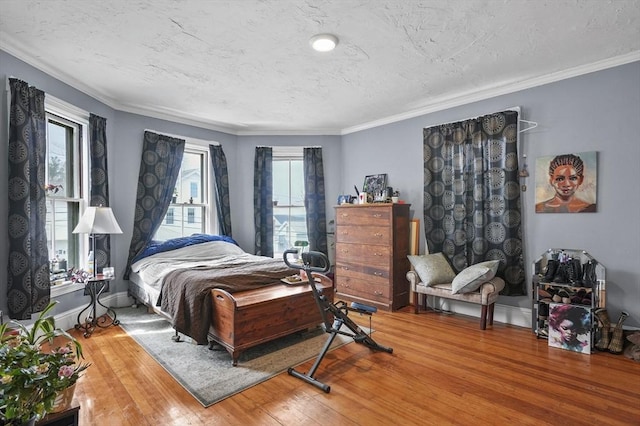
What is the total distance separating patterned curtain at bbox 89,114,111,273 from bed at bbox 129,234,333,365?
1.42 ft

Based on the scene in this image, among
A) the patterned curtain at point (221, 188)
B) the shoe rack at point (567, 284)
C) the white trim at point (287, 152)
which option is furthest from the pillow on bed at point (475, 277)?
the patterned curtain at point (221, 188)

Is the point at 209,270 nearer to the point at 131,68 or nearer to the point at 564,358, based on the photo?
the point at 131,68

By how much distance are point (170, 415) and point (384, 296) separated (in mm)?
2749

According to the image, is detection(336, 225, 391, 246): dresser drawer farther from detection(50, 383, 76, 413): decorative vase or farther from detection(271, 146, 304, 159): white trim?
detection(50, 383, 76, 413): decorative vase

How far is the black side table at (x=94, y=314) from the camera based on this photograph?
3.42 meters

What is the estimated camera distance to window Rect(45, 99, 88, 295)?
11.2 ft

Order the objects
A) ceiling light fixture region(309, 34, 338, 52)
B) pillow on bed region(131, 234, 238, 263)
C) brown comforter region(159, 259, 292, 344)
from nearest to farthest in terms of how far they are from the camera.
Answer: ceiling light fixture region(309, 34, 338, 52) < brown comforter region(159, 259, 292, 344) < pillow on bed region(131, 234, 238, 263)

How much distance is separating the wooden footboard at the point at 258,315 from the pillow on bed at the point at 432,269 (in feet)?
→ 4.54

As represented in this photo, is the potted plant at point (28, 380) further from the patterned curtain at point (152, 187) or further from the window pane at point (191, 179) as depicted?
the window pane at point (191, 179)

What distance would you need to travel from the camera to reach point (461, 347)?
3.01 m

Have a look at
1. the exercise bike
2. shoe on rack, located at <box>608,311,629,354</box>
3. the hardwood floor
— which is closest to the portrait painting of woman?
shoe on rack, located at <box>608,311,629,354</box>

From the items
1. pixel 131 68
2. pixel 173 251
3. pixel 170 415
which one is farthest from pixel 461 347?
pixel 131 68

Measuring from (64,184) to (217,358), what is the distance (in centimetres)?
260

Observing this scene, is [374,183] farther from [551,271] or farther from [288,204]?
[551,271]
